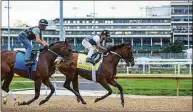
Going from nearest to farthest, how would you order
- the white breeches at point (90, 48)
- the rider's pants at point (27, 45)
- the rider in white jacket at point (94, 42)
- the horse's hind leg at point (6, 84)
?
the rider's pants at point (27, 45) → the horse's hind leg at point (6, 84) → the rider in white jacket at point (94, 42) → the white breeches at point (90, 48)

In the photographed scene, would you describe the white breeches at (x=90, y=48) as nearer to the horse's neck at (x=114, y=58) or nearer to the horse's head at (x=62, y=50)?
the horse's neck at (x=114, y=58)

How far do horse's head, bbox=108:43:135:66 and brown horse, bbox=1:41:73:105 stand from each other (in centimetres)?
167

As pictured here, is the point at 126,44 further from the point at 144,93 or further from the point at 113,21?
the point at 113,21

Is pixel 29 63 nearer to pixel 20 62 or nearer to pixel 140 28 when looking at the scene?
pixel 20 62

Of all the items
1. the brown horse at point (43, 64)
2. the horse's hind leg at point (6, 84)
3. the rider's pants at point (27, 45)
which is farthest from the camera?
the horse's hind leg at point (6, 84)

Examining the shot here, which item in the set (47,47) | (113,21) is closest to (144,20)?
(113,21)

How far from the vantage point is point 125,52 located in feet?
41.7

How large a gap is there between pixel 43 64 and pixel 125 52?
256cm

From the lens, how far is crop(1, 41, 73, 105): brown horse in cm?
1123

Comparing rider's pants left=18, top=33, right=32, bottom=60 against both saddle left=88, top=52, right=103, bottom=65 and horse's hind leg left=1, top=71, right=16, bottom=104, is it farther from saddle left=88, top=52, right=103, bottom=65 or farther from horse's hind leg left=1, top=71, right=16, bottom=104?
saddle left=88, top=52, right=103, bottom=65

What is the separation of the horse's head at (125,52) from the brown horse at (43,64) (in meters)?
1.67

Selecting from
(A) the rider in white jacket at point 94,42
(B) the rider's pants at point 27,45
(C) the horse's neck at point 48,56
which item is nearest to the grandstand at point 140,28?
(A) the rider in white jacket at point 94,42

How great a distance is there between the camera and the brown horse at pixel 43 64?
36.9ft

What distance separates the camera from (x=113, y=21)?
322 ft
